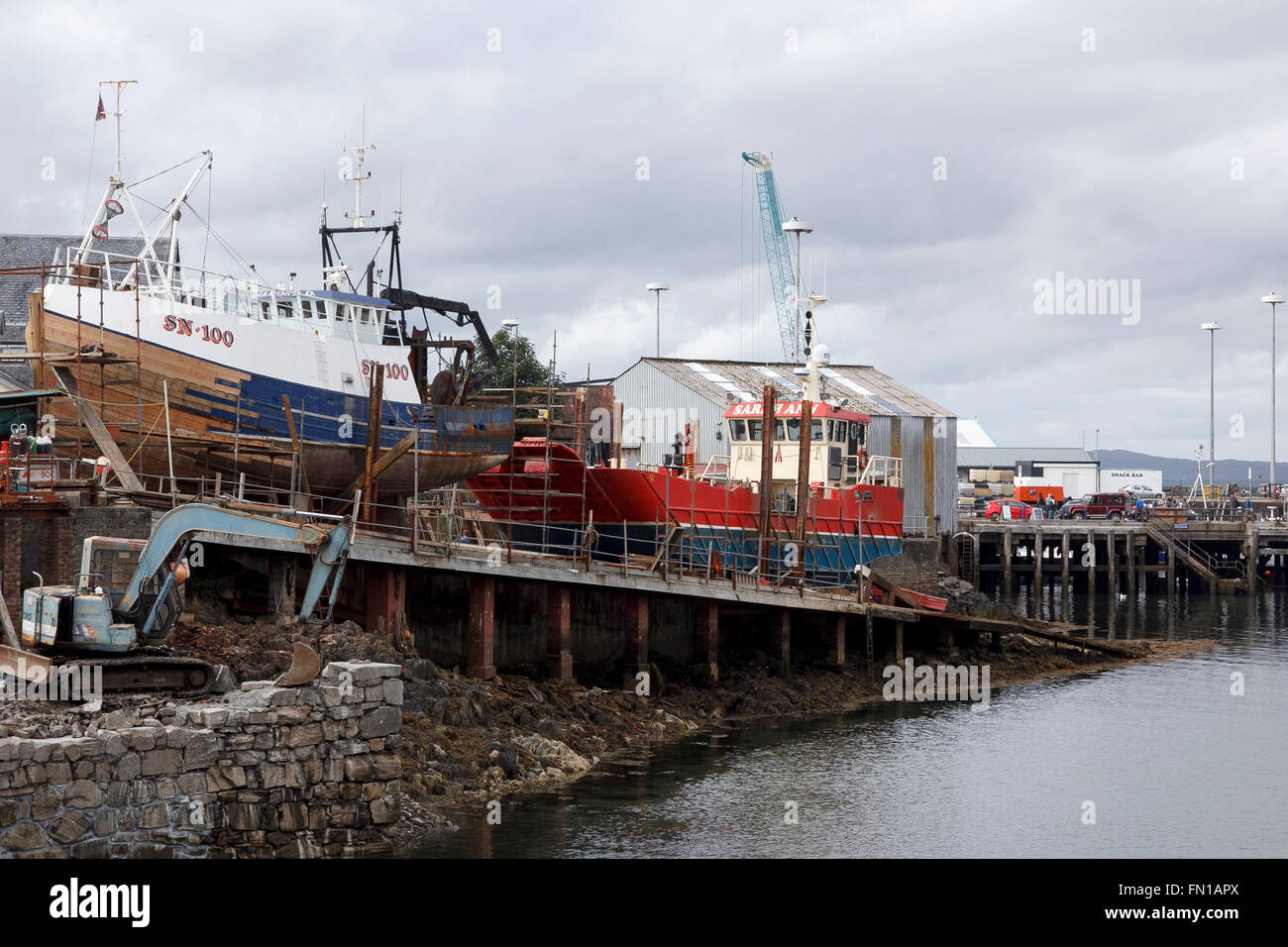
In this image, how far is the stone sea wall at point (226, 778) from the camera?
1598cm

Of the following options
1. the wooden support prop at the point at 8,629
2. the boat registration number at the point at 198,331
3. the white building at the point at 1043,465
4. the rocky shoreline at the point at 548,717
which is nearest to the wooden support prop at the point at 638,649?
the rocky shoreline at the point at 548,717

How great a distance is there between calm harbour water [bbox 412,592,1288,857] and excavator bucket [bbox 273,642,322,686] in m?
3.06

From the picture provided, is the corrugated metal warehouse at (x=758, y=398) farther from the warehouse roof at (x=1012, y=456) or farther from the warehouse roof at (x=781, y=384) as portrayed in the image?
the warehouse roof at (x=1012, y=456)

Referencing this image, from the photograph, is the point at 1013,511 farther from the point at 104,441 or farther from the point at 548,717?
the point at 104,441

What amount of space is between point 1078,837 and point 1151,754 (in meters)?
7.16

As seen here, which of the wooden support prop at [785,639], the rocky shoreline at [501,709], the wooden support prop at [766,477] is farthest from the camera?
the wooden support prop at [766,477]

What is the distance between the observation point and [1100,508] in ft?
254

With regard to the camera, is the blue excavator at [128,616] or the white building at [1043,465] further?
the white building at [1043,465]

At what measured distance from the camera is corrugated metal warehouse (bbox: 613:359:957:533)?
57.6m

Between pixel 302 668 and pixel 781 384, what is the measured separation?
1726 inches

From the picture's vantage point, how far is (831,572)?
133 feet

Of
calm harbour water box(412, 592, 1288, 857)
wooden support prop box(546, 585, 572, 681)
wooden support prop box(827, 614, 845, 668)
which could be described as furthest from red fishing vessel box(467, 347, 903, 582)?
calm harbour water box(412, 592, 1288, 857)

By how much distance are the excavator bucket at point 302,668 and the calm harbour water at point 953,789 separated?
306cm

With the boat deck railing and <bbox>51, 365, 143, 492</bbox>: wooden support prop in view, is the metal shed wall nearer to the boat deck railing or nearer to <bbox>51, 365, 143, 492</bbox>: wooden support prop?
the boat deck railing
